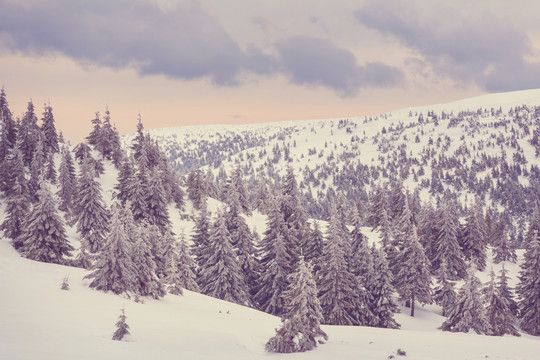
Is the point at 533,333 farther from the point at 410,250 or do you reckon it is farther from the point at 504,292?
the point at 410,250

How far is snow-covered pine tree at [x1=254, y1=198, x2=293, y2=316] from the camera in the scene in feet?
129

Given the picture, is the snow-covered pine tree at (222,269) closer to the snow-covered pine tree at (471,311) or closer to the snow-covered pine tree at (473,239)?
the snow-covered pine tree at (471,311)

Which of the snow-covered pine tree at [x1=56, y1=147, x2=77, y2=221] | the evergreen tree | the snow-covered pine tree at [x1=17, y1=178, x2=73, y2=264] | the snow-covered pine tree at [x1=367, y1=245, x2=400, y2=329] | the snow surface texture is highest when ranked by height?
the evergreen tree

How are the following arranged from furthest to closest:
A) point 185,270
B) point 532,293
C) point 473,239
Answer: point 473,239 → point 532,293 → point 185,270

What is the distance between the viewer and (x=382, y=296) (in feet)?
120

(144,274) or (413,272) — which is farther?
(413,272)

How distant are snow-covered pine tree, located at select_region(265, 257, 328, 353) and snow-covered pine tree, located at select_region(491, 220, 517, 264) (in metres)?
67.9

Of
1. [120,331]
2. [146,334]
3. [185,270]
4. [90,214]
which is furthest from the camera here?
[90,214]

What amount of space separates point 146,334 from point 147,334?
4 cm

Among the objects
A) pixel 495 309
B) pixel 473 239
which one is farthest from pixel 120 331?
pixel 473 239

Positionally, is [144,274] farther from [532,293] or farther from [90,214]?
[532,293]

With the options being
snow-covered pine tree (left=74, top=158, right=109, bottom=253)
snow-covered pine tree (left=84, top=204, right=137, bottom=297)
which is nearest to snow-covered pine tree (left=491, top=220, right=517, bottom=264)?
snow-covered pine tree (left=74, top=158, right=109, bottom=253)

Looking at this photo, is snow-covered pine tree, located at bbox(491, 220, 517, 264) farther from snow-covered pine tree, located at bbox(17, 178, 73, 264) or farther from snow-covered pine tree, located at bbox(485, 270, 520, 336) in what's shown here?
snow-covered pine tree, located at bbox(17, 178, 73, 264)

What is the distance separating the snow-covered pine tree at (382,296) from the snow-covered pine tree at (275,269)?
941 cm
